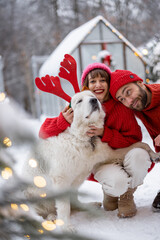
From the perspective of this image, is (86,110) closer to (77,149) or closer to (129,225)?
(77,149)

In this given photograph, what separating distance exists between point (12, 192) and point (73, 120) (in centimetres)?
107

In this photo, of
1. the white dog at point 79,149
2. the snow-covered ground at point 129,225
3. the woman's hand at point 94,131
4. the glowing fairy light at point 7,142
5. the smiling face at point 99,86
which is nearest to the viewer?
the glowing fairy light at point 7,142

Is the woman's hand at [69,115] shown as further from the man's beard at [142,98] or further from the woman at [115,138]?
the man's beard at [142,98]

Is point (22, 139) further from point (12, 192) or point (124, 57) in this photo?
point (124, 57)

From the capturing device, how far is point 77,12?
7.55m

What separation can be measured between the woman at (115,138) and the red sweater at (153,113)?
0.31 feet

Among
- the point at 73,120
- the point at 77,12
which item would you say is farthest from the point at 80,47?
the point at 73,120

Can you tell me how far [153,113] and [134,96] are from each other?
215 millimetres

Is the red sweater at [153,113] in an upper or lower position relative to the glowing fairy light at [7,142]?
upper

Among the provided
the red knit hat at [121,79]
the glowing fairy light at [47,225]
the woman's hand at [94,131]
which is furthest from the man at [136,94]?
the glowing fairy light at [47,225]

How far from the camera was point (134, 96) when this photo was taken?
5.32ft

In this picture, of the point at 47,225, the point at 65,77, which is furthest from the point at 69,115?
the point at 47,225

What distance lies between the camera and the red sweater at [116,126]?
1692 millimetres

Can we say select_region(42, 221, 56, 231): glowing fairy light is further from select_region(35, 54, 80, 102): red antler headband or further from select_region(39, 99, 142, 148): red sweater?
select_region(35, 54, 80, 102): red antler headband
